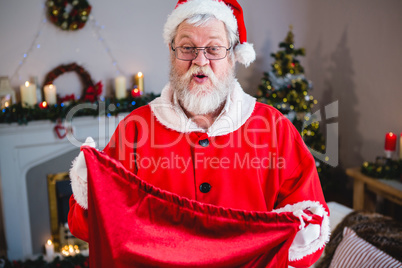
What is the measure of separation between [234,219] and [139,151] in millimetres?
546

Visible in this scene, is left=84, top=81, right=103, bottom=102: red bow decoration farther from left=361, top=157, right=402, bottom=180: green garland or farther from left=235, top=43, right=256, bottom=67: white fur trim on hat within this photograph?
left=361, top=157, right=402, bottom=180: green garland

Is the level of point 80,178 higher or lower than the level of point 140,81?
lower

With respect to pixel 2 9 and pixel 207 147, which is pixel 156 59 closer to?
pixel 2 9

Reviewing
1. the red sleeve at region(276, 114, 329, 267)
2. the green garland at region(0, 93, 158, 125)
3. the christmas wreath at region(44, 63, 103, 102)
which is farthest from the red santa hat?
the christmas wreath at region(44, 63, 103, 102)

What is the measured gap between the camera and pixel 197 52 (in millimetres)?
1370

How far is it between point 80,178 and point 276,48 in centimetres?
347

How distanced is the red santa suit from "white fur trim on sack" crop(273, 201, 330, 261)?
0.39 ft

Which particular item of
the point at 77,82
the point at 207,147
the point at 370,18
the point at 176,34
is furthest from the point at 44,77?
the point at 370,18

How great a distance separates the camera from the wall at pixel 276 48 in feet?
10.1

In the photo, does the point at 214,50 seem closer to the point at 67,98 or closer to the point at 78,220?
the point at 78,220

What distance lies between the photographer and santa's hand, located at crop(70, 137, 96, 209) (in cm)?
114

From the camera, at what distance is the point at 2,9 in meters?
2.94

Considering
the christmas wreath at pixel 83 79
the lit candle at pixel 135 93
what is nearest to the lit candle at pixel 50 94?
Result: the christmas wreath at pixel 83 79

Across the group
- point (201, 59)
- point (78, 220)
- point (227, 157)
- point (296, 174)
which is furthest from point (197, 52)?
point (78, 220)
